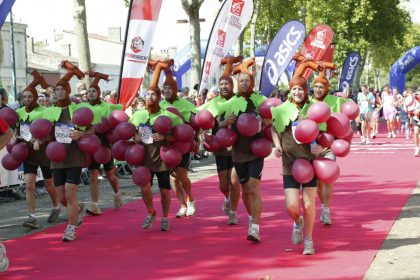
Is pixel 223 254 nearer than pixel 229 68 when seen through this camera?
Yes

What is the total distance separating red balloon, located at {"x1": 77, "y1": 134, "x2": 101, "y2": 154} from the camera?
823 centimetres

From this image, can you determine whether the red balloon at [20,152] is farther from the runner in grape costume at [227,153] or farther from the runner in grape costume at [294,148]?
the runner in grape costume at [294,148]

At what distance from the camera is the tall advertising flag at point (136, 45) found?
11.0 m

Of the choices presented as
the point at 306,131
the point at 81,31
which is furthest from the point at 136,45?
the point at 306,131

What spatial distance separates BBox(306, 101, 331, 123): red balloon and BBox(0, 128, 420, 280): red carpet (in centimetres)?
141

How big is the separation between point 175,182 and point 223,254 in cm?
278

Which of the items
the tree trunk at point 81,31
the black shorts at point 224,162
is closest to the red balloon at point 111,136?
the black shorts at point 224,162

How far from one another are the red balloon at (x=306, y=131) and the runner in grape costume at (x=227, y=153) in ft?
4.39

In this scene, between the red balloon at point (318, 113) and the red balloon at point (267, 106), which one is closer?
the red balloon at point (318, 113)

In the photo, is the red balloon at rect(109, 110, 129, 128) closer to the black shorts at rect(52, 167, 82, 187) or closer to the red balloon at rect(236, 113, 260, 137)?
the black shorts at rect(52, 167, 82, 187)

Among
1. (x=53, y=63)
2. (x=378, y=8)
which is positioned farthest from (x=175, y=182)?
(x=53, y=63)

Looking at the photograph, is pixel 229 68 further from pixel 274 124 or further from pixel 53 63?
pixel 53 63

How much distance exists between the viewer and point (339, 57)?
48000mm

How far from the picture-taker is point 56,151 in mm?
8062
